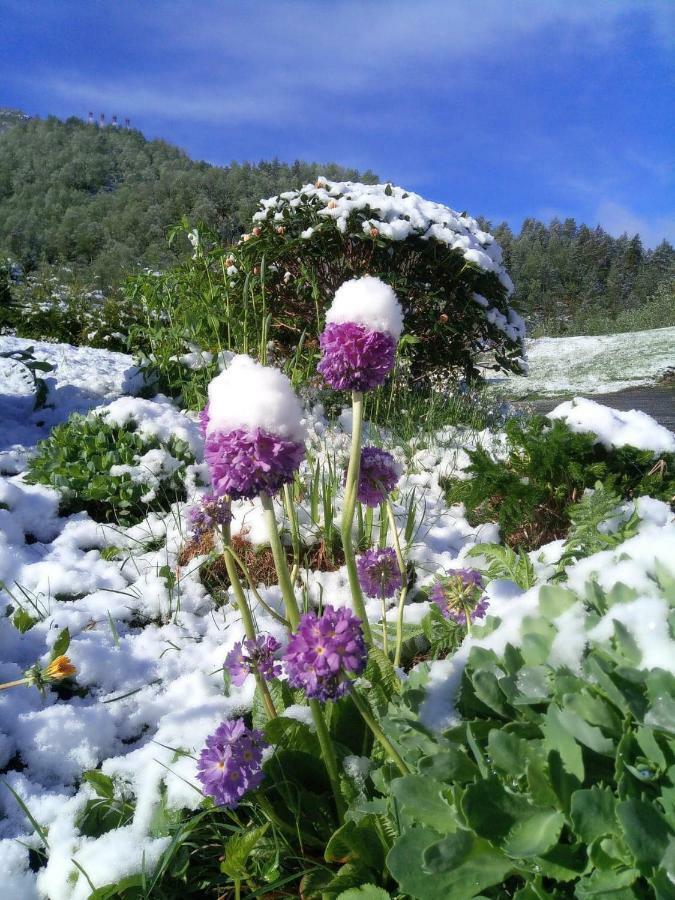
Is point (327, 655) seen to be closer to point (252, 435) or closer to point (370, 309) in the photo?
point (252, 435)

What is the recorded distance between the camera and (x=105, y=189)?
51.8 meters

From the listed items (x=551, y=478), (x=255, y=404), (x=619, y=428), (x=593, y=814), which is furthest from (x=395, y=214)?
(x=593, y=814)

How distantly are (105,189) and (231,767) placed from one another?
196 feet

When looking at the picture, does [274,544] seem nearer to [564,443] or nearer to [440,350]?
[564,443]

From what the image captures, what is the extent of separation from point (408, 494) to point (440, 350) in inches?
101

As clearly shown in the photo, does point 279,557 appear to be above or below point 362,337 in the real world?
below

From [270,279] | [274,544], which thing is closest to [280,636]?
[274,544]

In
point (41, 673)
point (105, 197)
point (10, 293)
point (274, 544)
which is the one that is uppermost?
point (105, 197)

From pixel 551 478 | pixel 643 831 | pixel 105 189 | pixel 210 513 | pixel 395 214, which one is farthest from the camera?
pixel 105 189

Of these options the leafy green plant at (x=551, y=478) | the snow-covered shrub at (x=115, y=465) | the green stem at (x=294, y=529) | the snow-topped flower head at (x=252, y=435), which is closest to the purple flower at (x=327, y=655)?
the snow-topped flower head at (x=252, y=435)

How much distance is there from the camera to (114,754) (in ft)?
5.24

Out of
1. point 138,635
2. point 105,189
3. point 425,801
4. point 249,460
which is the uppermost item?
point 105,189

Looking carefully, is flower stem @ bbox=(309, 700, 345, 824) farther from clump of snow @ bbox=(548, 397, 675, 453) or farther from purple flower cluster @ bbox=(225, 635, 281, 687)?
clump of snow @ bbox=(548, 397, 675, 453)

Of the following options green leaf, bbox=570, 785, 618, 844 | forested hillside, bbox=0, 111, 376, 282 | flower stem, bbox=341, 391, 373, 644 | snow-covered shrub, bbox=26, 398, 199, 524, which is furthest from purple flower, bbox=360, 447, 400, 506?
forested hillside, bbox=0, 111, 376, 282
